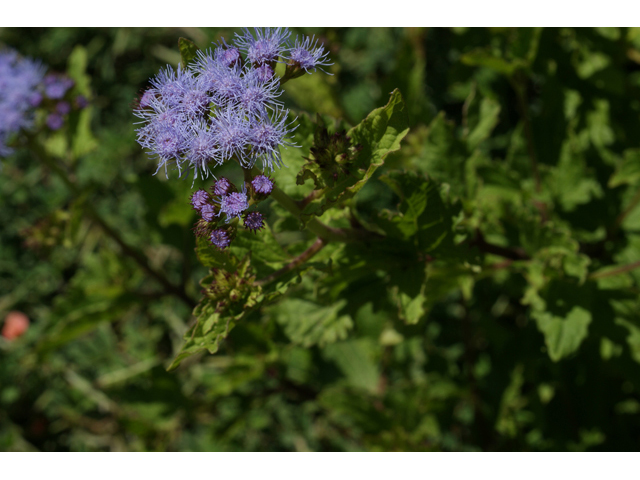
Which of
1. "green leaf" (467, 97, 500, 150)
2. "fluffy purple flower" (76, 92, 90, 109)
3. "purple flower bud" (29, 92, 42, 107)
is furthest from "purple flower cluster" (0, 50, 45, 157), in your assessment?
"green leaf" (467, 97, 500, 150)

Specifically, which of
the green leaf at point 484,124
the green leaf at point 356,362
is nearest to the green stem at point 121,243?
the green leaf at point 356,362

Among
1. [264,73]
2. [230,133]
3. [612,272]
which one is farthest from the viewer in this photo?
[612,272]

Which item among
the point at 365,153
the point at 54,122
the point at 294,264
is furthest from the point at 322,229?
the point at 54,122

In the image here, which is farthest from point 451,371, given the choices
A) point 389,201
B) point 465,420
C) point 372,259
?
point 372,259

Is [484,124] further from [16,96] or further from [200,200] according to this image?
[16,96]

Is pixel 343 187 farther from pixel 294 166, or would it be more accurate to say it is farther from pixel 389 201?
pixel 389 201

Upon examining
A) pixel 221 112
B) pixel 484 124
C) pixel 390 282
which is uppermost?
pixel 484 124

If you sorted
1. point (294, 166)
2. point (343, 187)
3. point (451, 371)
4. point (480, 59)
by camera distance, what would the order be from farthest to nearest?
point (451, 371)
point (480, 59)
point (294, 166)
point (343, 187)
